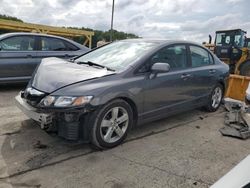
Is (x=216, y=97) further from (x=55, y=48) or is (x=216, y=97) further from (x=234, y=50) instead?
(x=234, y=50)

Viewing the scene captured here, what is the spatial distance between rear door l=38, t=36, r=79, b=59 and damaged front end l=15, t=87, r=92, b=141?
390cm

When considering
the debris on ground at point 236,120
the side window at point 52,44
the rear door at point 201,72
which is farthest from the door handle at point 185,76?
the side window at point 52,44

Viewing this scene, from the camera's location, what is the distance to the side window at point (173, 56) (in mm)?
4383

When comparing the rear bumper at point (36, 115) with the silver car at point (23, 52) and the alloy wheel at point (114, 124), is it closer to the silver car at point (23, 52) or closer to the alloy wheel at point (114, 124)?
the alloy wheel at point (114, 124)

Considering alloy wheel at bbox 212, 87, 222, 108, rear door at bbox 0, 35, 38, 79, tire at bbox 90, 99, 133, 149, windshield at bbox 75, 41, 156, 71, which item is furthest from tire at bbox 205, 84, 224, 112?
rear door at bbox 0, 35, 38, 79

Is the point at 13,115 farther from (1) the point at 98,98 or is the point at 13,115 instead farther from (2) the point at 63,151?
(1) the point at 98,98

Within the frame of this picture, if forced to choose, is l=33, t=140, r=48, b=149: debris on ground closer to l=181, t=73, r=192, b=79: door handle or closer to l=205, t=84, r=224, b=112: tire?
l=181, t=73, r=192, b=79: door handle

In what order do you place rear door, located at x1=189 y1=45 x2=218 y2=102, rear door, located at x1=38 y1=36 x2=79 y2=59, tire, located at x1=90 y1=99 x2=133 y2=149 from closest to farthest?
1. tire, located at x1=90 y1=99 x2=133 y2=149
2. rear door, located at x1=189 y1=45 x2=218 y2=102
3. rear door, located at x1=38 y1=36 x2=79 y2=59

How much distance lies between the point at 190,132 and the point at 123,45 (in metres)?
1.84

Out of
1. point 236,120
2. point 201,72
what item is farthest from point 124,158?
point 236,120

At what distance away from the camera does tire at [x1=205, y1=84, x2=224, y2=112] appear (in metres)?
5.85

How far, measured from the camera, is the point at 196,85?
→ 16.9 feet

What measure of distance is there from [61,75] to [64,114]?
2.03ft

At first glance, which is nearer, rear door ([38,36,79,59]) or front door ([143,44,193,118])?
front door ([143,44,193,118])
